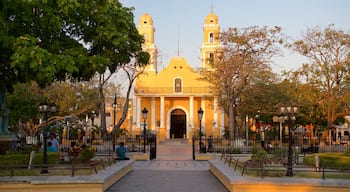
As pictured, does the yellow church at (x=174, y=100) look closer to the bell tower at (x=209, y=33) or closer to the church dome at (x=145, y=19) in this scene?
the bell tower at (x=209, y=33)

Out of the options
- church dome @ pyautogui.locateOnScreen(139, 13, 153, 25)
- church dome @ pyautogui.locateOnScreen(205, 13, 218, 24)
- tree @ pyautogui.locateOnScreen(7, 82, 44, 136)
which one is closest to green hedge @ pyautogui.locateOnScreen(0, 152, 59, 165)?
tree @ pyautogui.locateOnScreen(7, 82, 44, 136)

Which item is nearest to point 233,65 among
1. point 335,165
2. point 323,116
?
point 323,116

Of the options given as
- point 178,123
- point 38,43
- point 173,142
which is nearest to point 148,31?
point 178,123

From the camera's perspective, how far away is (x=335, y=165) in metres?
15.9

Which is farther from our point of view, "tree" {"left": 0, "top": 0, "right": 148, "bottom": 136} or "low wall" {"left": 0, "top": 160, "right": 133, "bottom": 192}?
"tree" {"left": 0, "top": 0, "right": 148, "bottom": 136}

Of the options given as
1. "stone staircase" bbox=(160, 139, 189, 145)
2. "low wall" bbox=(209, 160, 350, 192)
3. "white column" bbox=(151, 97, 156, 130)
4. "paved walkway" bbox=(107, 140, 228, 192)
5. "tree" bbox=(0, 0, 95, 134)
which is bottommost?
"stone staircase" bbox=(160, 139, 189, 145)

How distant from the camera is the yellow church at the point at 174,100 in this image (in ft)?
159

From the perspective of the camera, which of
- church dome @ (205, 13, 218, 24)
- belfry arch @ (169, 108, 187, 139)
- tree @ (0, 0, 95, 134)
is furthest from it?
church dome @ (205, 13, 218, 24)

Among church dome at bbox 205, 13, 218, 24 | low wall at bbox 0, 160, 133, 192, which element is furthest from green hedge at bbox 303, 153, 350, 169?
church dome at bbox 205, 13, 218, 24

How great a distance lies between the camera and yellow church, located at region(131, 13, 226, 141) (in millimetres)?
48406

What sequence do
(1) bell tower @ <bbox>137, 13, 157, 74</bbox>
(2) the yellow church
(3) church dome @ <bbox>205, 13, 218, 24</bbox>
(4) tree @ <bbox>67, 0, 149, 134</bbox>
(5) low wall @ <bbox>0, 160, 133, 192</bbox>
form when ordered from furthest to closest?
(3) church dome @ <bbox>205, 13, 218, 24</bbox>
(1) bell tower @ <bbox>137, 13, 157, 74</bbox>
(2) the yellow church
(4) tree @ <bbox>67, 0, 149, 134</bbox>
(5) low wall @ <bbox>0, 160, 133, 192</bbox>

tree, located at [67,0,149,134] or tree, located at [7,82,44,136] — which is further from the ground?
tree, located at [67,0,149,134]

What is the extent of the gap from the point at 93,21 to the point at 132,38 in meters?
1.59

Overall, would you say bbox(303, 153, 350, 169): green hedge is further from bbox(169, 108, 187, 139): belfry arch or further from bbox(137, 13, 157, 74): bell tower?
bbox(137, 13, 157, 74): bell tower
